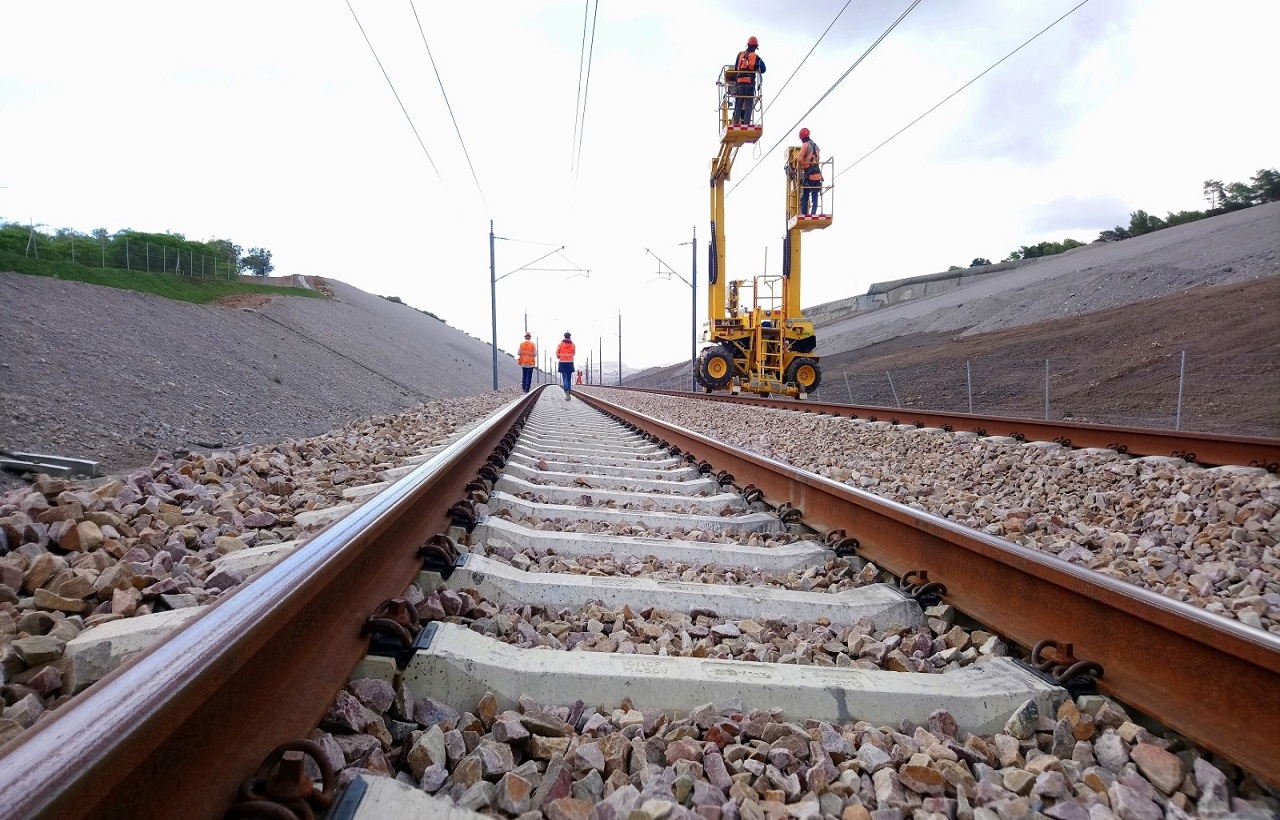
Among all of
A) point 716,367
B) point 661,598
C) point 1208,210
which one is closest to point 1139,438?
point 661,598

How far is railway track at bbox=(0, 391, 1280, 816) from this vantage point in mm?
1147

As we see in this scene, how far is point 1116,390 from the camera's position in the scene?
17.6 m

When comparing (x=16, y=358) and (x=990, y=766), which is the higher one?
(x=16, y=358)

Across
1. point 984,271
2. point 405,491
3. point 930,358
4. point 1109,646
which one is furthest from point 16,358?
point 984,271

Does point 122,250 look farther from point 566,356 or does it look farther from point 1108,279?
point 1108,279

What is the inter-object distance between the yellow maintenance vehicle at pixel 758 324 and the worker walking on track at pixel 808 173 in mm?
105

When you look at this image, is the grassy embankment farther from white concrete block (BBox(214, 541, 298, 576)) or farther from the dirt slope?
the dirt slope

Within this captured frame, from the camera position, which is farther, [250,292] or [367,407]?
[250,292]

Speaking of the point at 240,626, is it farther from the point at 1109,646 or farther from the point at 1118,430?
the point at 1118,430

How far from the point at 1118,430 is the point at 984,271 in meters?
61.7

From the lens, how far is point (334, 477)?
468cm

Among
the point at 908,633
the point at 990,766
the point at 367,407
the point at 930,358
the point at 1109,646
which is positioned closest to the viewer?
the point at 990,766

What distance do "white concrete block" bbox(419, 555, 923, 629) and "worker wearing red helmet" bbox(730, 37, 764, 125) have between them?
18.4 metres

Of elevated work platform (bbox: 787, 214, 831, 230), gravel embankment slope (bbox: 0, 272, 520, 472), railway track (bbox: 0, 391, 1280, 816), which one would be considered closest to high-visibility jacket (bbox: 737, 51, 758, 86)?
elevated work platform (bbox: 787, 214, 831, 230)
